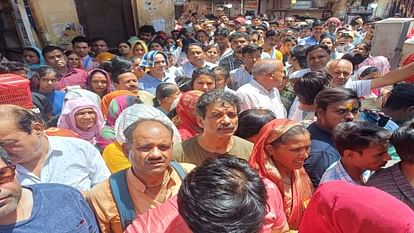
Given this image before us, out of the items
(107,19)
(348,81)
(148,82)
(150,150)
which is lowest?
(148,82)

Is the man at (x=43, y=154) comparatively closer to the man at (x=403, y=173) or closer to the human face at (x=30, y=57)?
the man at (x=403, y=173)

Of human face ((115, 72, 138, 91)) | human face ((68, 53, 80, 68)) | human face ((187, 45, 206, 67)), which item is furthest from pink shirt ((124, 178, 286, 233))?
human face ((68, 53, 80, 68))

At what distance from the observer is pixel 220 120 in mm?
1877

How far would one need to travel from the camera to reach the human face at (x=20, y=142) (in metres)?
1.46

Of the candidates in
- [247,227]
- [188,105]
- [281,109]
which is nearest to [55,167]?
[188,105]

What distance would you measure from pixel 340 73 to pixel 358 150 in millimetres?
1526

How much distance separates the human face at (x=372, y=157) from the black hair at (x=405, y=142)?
0.47 feet

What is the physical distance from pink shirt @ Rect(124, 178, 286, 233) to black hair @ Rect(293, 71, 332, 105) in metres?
1.38

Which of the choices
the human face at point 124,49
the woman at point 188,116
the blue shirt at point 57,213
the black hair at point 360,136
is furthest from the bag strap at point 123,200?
the human face at point 124,49

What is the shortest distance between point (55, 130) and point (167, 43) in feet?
13.6

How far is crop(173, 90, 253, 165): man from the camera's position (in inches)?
74.2

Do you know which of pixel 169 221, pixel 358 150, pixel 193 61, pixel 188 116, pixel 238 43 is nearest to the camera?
pixel 169 221

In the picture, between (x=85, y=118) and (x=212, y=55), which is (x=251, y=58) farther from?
(x=85, y=118)

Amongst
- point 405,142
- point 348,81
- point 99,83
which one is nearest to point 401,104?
point 348,81
